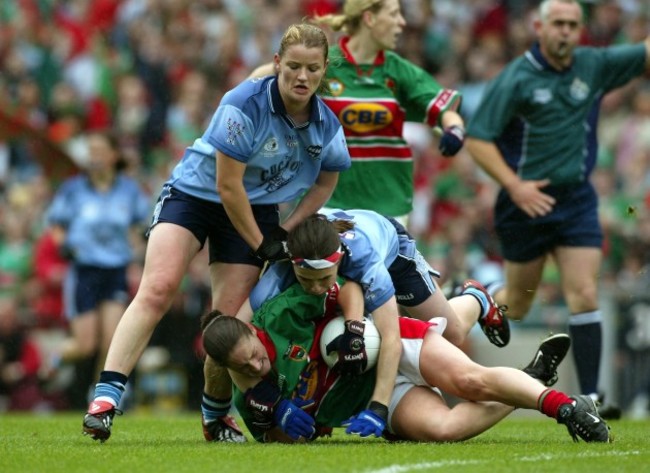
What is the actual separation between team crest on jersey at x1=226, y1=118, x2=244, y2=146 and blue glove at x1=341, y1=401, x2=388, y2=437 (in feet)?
4.71

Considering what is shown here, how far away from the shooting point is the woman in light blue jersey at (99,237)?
11.6m

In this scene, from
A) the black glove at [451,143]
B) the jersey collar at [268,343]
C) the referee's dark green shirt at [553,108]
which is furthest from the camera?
the referee's dark green shirt at [553,108]

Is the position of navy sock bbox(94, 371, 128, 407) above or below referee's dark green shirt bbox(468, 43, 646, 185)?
below

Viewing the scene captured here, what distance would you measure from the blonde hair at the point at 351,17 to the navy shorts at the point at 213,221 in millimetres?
1650

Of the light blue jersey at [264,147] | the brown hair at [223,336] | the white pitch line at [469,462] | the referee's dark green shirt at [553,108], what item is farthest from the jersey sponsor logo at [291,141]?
the referee's dark green shirt at [553,108]

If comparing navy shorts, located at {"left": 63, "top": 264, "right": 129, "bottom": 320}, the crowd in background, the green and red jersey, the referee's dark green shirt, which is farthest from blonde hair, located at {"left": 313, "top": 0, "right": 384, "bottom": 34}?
navy shorts, located at {"left": 63, "top": 264, "right": 129, "bottom": 320}

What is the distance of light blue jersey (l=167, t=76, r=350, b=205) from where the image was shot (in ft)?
22.1

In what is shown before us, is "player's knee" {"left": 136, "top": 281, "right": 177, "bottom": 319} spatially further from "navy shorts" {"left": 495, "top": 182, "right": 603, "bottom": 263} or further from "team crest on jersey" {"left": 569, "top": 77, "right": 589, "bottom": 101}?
"team crest on jersey" {"left": 569, "top": 77, "right": 589, "bottom": 101}

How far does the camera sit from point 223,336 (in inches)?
249

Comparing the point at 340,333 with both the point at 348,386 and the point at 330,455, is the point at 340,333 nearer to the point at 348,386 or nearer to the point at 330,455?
the point at 348,386

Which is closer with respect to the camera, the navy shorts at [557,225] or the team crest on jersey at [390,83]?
the team crest on jersey at [390,83]

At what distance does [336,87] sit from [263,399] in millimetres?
2560

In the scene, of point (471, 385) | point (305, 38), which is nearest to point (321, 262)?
point (471, 385)

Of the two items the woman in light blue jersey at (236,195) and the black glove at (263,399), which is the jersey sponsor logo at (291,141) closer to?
the woman in light blue jersey at (236,195)
